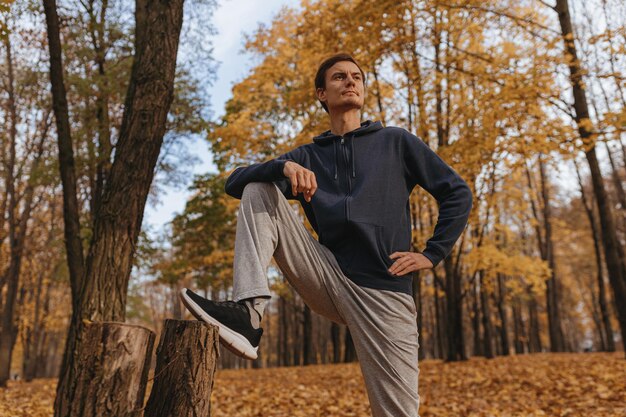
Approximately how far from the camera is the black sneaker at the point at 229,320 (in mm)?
1964

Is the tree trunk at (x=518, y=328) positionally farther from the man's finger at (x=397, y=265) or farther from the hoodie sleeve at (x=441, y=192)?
the man's finger at (x=397, y=265)

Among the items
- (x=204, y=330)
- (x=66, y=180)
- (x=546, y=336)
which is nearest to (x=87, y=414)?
(x=204, y=330)

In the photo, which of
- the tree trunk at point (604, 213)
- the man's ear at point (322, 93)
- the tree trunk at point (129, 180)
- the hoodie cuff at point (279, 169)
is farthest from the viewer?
the tree trunk at point (604, 213)

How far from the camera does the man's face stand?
259cm

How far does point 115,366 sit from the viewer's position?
2334 mm

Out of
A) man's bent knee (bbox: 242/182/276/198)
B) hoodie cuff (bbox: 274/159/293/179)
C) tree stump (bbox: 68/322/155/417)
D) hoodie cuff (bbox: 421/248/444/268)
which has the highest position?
hoodie cuff (bbox: 274/159/293/179)

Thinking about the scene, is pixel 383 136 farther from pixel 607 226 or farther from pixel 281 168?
pixel 607 226

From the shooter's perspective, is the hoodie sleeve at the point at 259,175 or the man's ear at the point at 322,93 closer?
the hoodie sleeve at the point at 259,175

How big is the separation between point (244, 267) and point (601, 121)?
7023 millimetres

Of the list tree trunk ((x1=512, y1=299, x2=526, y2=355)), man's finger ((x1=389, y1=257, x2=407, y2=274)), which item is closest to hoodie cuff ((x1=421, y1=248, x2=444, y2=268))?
man's finger ((x1=389, y1=257, x2=407, y2=274))

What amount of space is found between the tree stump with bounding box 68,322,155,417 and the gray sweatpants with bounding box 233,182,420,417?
71 cm

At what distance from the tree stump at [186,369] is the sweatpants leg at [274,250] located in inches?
11.2

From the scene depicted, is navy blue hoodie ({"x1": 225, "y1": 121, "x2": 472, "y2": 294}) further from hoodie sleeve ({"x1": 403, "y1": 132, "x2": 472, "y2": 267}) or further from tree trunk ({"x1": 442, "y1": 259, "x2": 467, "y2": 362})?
tree trunk ({"x1": 442, "y1": 259, "x2": 467, "y2": 362})

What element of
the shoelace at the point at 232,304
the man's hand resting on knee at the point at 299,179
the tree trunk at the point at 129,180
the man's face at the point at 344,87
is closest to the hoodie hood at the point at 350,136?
the man's face at the point at 344,87
